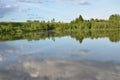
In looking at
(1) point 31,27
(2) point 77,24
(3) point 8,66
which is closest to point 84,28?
(2) point 77,24

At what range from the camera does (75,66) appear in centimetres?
1620

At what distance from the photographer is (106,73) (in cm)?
1361

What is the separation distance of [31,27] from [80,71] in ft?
265

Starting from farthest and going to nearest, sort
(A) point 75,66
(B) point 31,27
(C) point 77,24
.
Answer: (C) point 77,24
(B) point 31,27
(A) point 75,66

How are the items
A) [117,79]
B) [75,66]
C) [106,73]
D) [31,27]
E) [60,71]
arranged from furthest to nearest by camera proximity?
[31,27]
[75,66]
[60,71]
[106,73]
[117,79]

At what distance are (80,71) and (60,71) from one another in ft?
3.32

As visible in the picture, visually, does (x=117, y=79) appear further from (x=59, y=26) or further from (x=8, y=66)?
(x=59, y=26)

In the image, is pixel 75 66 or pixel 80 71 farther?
pixel 75 66

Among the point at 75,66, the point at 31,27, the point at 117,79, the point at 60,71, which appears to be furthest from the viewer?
the point at 31,27

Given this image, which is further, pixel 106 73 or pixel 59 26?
pixel 59 26

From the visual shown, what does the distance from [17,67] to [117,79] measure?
21.3 ft

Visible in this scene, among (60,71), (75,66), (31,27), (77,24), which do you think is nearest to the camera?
(60,71)

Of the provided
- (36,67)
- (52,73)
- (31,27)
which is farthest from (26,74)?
(31,27)

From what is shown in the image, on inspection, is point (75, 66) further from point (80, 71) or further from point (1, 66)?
point (1, 66)
